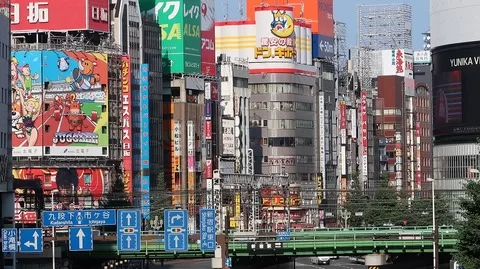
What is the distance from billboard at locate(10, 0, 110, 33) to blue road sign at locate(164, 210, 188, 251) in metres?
85.3

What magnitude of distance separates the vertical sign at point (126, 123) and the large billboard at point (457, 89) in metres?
31.8

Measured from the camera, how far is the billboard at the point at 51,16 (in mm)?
185750

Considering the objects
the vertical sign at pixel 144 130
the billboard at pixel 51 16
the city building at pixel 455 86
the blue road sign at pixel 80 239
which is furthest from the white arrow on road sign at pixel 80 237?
the vertical sign at pixel 144 130

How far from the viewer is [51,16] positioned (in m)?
186

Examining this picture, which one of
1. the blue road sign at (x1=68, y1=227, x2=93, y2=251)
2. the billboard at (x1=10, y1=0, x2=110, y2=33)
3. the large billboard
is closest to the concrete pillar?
the blue road sign at (x1=68, y1=227, x2=93, y2=251)

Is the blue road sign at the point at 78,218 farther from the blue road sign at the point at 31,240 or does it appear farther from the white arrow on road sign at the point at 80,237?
the blue road sign at the point at 31,240

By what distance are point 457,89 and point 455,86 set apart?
43cm

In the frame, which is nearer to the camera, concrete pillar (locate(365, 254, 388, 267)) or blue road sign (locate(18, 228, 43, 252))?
blue road sign (locate(18, 228, 43, 252))

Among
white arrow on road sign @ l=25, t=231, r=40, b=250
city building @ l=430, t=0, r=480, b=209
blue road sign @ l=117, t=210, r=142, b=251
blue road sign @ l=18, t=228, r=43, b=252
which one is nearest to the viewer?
blue road sign @ l=18, t=228, r=43, b=252

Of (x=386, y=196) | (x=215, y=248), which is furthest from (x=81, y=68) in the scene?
(x=215, y=248)

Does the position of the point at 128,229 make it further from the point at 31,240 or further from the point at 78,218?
the point at 78,218

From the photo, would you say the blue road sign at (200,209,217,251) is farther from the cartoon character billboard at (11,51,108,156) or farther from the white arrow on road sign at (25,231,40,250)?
the cartoon character billboard at (11,51,108,156)

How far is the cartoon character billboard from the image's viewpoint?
183m

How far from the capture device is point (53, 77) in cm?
18388
